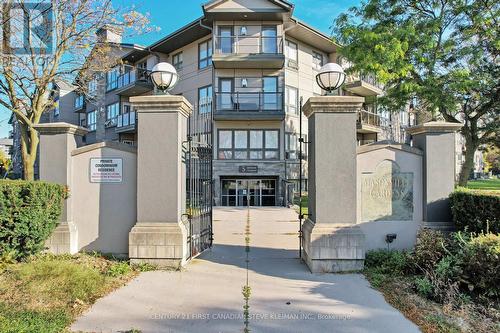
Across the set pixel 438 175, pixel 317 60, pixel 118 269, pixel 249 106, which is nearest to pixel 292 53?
pixel 317 60

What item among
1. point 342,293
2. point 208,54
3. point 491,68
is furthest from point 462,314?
point 208,54

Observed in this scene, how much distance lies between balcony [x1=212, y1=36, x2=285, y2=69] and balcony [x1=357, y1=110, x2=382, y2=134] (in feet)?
26.7

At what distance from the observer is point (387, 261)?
6.23 metres

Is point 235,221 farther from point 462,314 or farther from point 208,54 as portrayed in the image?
point 208,54

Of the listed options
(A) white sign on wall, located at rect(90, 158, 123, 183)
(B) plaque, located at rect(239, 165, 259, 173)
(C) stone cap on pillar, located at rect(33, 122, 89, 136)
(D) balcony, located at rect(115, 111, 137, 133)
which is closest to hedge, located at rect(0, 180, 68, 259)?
(A) white sign on wall, located at rect(90, 158, 123, 183)

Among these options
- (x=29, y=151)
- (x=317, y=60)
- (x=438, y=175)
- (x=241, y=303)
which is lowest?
(x=241, y=303)

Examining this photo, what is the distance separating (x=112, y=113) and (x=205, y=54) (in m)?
12.9

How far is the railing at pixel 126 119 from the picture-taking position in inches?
1084

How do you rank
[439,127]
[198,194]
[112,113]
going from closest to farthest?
1. [439,127]
2. [198,194]
3. [112,113]

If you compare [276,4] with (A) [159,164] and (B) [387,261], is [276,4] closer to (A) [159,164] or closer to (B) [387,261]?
(A) [159,164]

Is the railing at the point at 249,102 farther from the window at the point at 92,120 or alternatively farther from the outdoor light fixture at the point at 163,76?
the window at the point at 92,120

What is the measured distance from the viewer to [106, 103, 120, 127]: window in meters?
30.5

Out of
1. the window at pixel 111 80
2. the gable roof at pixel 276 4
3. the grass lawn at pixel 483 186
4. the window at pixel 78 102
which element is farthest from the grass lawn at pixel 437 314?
the window at pixel 78 102

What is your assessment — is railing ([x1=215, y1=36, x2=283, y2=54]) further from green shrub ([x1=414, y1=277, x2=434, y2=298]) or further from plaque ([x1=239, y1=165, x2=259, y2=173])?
green shrub ([x1=414, y1=277, x2=434, y2=298])
